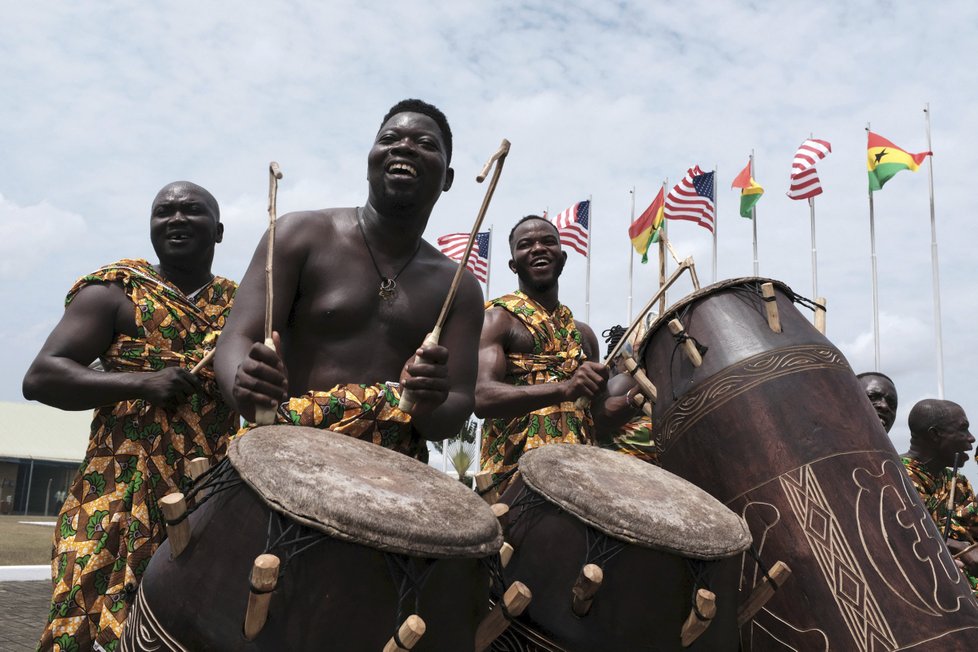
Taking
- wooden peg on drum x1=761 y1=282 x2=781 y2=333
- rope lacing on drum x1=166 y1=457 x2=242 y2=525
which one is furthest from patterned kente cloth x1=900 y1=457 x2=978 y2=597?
rope lacing on drum x1=166 y1=457 x2=242 y2=525

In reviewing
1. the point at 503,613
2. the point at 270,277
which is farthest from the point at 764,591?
the point at 270,277

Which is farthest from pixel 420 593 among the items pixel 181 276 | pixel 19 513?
pixel 19 513

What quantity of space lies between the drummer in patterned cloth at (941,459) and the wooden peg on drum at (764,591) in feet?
11.6

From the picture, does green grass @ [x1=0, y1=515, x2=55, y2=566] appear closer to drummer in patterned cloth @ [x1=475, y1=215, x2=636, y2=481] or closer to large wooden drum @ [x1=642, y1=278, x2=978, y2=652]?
drummer in patterned cloth @ [x1=475, y1=215, x2=636, y2=481]

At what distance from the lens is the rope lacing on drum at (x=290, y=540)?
166 cm

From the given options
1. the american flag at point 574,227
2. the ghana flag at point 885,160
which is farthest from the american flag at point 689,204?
the ghana flag at point 885,160

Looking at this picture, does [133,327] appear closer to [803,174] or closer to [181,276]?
[181,276]

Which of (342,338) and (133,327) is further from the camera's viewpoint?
(133,327)

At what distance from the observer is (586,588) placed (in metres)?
2.19

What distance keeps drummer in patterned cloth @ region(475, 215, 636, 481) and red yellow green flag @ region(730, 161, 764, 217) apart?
17153mm

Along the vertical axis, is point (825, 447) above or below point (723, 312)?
below

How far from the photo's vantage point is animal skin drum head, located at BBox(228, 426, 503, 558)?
5.48ft

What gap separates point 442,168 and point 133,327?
148 cm

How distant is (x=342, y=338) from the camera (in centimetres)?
252
